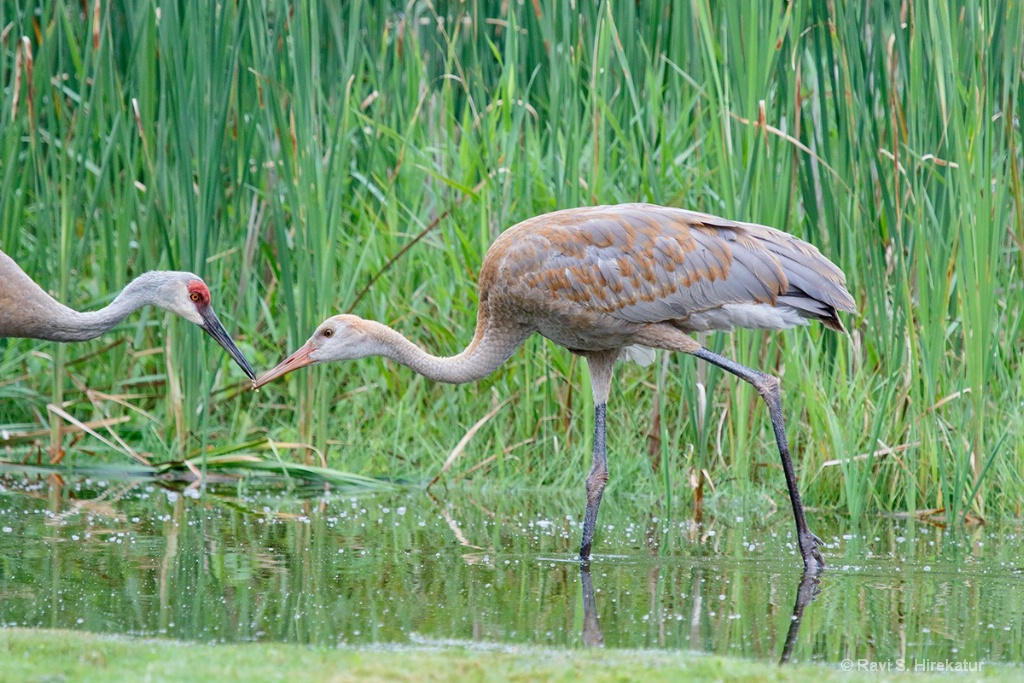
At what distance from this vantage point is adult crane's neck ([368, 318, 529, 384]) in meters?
6.71

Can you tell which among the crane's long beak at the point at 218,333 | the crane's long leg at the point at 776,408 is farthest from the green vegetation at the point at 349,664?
the crane's long beak at the point at 218,333

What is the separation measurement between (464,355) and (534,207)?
1454mm

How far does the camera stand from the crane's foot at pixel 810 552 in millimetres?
5905

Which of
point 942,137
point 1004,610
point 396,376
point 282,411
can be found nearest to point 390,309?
point 396,376

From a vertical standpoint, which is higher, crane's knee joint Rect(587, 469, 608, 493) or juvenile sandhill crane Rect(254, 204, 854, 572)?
juvenile sandhill crane Rect(254, 204, 854, 572)

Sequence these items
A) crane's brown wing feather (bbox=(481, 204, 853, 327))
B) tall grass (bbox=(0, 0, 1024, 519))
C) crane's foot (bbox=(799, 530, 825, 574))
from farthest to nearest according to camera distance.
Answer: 1. tall grass (bbox=(0, 0, 1024, 519))
2. crane's brown wing feather (bbox=(481, 204, 853, 327))
3. crane's foot (bbox=(799, 530, 825, 574))

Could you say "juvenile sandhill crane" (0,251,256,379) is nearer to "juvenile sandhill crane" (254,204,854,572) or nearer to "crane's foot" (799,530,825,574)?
"juvenile sandhill crane" (254,204,854,572)

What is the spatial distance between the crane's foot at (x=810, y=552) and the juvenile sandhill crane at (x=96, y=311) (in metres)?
2.91

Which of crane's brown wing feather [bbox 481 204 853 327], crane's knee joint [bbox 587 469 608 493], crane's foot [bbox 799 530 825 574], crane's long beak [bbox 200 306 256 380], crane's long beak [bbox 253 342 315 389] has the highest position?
crane's brown wing feather [bbox 481 204 853 327]

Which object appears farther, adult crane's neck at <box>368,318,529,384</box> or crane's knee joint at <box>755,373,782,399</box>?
adult crane's neck at <box>368,318,529,384</box>

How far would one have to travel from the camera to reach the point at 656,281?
6.41m

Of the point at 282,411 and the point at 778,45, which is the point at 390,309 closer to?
the point at 282,411

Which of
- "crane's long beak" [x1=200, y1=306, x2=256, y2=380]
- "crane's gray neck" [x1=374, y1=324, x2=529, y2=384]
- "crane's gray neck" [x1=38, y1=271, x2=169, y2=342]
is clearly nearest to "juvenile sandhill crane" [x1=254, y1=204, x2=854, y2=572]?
"crane's gray neck" [x1=374, y1=324, x2=529, y2=384]

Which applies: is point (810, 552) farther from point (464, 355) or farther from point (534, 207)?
point (534, 207)
